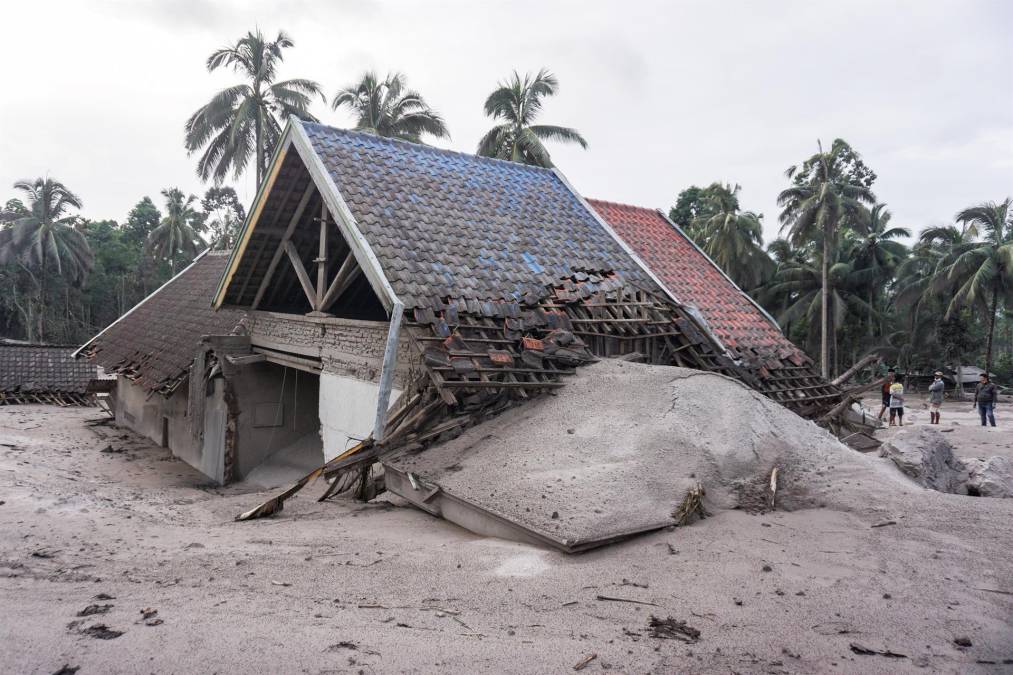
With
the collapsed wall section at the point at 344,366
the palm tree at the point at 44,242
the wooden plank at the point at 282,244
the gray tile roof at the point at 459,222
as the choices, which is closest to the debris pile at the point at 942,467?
the gray tile roof at the point at 459,222

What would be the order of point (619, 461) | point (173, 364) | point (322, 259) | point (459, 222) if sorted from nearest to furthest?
point (619, 461), point (459, 222), point (322, 259), point (173, 364)

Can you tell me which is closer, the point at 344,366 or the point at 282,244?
the point at 344,366

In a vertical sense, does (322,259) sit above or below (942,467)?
above

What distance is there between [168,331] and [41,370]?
38.9 ft

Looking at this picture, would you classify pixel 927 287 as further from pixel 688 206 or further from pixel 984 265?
pixel 688 206

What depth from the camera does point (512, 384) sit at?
7.74 metres

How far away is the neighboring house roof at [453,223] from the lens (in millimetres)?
8914

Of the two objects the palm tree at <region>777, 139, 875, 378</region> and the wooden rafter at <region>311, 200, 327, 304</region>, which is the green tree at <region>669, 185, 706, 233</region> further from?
the wooden rafter at <region>311, 200, 327, 304</region>

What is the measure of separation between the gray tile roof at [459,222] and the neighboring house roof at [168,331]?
551 centimetres

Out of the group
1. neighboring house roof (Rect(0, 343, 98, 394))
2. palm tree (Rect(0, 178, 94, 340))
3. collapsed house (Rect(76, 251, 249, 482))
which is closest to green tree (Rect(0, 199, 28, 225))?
palm tree (Rect(0, 178, 94, 340))

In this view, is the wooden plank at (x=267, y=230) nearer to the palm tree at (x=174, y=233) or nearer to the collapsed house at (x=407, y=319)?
the collapsed house at (x=407, y=319)

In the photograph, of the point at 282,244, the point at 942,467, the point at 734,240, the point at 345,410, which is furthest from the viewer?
the point at 734,240

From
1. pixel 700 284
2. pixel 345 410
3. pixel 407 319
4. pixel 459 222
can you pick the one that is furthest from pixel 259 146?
pixel 407 319

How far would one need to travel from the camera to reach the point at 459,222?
10.3 m
